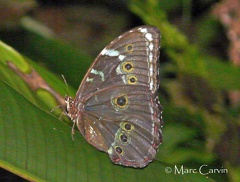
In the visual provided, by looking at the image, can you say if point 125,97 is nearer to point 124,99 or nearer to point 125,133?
point 124,99

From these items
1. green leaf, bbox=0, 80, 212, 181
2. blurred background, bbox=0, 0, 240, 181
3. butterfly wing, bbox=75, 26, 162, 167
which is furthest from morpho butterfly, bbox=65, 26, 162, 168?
blurred background, bbox=0, 0, 240, 181

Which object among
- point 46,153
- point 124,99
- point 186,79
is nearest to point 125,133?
point 124,99

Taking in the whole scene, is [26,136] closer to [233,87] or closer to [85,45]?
[233,87]

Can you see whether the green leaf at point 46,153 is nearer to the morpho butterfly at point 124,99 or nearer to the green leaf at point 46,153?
the green leaf at point 46,153

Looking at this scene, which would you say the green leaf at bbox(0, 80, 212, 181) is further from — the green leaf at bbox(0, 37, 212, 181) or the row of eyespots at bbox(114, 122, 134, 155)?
the row of eyespots at bbox(114, 122, 134, 155)

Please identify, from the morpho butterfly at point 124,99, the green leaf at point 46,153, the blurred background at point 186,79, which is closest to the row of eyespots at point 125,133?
the morpho butterfly at point 124,99

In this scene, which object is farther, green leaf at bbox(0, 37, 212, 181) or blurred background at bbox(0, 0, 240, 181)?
blurred background at bbox(0, 0, 240, 181)

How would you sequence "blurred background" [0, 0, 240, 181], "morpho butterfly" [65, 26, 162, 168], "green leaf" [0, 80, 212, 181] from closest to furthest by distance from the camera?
"green leaf" [0, 80, 212, 181] → "morpho butterfly" [65, 26, 162, 168] → "blurred background" [0, 0, 240, 181]

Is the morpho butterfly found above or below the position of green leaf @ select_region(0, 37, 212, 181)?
above
